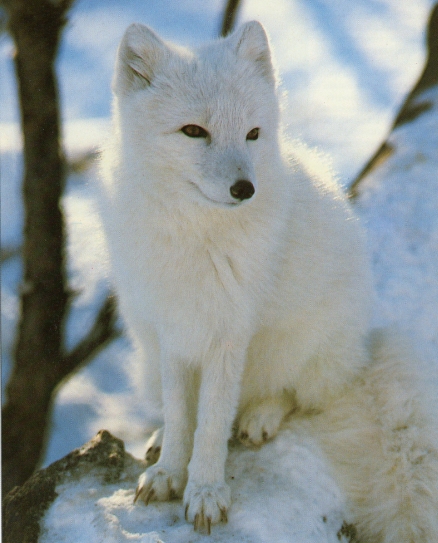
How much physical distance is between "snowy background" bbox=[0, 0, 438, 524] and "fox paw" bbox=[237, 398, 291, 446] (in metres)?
0.51

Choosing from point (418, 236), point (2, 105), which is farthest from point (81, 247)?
point (418, 236)

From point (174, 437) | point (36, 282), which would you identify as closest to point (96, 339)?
point (36, 282)

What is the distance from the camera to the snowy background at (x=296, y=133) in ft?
7.11

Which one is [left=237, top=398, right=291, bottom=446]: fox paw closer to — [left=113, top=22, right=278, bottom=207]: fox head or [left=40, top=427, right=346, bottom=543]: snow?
[left=40, top=427, right=346, bottom=543]: snow

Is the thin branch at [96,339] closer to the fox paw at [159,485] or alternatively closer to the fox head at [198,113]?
the fox paw at [159,485]

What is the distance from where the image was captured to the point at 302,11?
218 cm

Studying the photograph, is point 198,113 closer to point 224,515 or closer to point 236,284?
point 236,284

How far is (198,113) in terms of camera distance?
1.44 m

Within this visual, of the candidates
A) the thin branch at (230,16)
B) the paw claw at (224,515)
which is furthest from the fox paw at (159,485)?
the thin branch at (230,16)

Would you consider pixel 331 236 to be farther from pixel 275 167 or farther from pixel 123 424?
pixel 123 424

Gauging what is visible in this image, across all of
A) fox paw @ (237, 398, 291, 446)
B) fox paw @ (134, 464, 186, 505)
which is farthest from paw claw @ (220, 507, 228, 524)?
fox paw @ (237, 398, 291, 446)

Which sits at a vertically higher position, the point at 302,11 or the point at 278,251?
the point at 302,11

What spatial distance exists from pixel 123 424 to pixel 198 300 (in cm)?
156

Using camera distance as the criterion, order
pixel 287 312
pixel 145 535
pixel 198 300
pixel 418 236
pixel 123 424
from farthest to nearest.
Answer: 1. pixel 123 424
2. pixel 418 236
3. pixel 287 312
4. pixel 198 300
5. pixel 145 535
